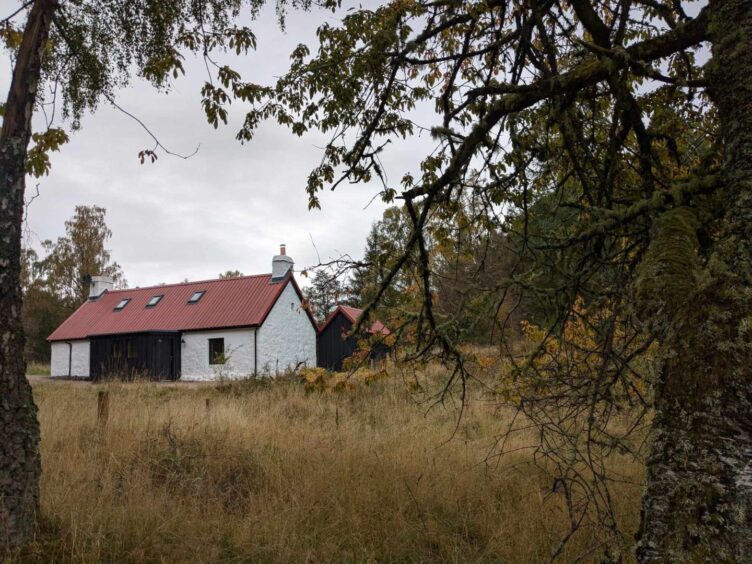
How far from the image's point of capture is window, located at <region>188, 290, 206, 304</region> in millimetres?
27089

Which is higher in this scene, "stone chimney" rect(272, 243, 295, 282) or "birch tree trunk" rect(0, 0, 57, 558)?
"stone chimney" rect(272, 243, 295, 282)

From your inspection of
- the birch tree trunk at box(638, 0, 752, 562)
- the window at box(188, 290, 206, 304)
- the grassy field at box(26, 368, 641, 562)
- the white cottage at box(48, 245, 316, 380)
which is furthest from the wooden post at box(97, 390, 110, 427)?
the window at box(188, 290, 206, 304)

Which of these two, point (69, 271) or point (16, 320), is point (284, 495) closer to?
point (16, 320)

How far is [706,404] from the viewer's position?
145 centimetres

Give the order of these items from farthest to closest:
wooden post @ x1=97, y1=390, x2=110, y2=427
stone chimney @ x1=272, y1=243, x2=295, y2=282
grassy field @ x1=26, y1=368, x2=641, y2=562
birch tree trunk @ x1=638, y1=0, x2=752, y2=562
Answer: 1. stone chimney @ x1=272, y1=243, x2=295, y2=282
2. wooden post @ x1=97, y1=390, x2=110, y2=427
3. grassy field @ x1=26, y1=368, x2=641, y2=562
4. birch tree trunk @ x1=638, y1=0, x2=752, y2=562

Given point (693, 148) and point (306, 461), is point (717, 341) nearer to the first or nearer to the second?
point (693, 148)

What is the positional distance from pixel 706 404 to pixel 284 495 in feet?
13.3

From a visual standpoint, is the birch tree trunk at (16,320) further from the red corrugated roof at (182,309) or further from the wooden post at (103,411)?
the red corrugated roof at (182,309)

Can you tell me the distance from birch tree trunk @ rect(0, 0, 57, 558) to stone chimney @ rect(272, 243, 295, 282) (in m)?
21.6

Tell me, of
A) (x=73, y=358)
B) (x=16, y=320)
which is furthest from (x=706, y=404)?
(x=73, y=358)

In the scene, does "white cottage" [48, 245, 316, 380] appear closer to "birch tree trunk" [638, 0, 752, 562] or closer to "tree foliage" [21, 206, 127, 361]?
"tree foliage" [21, 206, 127, 361]

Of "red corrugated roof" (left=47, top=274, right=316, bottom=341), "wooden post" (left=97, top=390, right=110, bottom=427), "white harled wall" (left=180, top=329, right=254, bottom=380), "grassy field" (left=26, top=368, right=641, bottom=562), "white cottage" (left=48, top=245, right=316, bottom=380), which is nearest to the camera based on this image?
"grassy field" (left=26, top=368, right=641, bottom=562)

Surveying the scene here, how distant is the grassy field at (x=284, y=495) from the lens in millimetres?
3686

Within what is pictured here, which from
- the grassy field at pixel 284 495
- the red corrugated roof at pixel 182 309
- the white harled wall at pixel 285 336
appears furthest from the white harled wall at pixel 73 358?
the grassy field at pixel 284 495
